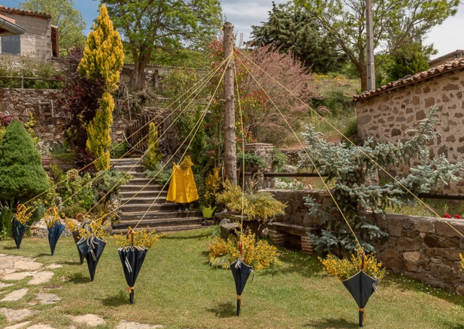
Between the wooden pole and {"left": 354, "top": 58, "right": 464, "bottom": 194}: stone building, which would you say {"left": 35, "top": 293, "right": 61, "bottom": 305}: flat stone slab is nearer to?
{"left": 354, "top": 58, "right": 464, "bottom": 194}: stone building

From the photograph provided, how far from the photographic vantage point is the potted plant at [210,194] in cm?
1153

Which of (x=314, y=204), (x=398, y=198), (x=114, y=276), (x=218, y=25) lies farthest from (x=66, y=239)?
(x=218, y=25)

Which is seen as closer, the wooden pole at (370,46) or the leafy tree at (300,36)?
the wooden pole at (370,46)

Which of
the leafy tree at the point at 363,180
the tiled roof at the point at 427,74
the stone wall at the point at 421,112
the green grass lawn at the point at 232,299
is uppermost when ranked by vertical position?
the tiled roof at the point at 427,74

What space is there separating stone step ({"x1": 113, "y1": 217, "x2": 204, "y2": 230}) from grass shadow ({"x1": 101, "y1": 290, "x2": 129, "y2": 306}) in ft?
17.1

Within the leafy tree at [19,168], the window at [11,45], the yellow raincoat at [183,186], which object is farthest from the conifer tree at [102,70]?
the window at [11,45]

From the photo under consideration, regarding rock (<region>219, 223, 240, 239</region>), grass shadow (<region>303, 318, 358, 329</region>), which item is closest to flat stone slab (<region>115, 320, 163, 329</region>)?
grass shadow (<region>303, 318, 358, 329</region>)

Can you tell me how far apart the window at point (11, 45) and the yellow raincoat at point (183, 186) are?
49.6ft

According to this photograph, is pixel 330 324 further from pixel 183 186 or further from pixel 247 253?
pixel 183 186

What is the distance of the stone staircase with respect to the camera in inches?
430

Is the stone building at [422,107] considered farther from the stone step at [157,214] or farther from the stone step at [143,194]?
the stone step at [143,194]

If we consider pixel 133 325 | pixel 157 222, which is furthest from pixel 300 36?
pixel 133 325

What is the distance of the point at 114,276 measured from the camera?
21.6ft

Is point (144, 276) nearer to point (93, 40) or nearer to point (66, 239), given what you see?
point (66, 239)
